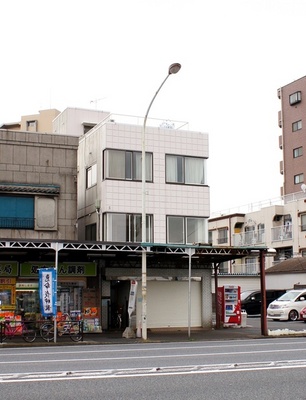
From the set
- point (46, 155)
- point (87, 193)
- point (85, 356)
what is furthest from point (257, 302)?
point (85, 356)

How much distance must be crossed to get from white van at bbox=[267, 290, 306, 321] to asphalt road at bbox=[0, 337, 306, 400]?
20.2 meters

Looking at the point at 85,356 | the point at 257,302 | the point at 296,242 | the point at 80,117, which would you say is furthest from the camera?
the point at 296,242

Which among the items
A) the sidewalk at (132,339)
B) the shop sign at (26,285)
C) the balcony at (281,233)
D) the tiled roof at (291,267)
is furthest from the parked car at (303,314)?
the balcony at (281,233)

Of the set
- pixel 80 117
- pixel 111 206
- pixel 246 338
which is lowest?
pixel 246 338

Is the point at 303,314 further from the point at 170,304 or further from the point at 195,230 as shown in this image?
the point at 170,304

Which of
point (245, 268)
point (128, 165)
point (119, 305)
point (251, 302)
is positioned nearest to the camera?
point (128, 165)

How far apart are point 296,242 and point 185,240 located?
25.4m

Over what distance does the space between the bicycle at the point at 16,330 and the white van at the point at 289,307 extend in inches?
685

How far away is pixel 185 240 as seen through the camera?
3206 centimetres

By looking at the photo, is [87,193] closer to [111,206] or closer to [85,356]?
[111,206]

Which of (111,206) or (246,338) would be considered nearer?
(246,338)

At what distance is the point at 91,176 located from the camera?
3259 centimetres

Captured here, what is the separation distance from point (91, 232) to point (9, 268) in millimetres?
5785

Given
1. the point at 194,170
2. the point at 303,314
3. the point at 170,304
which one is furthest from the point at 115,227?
the point at 303,314
